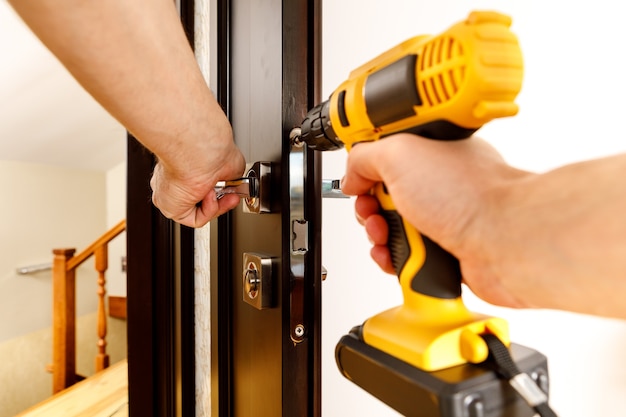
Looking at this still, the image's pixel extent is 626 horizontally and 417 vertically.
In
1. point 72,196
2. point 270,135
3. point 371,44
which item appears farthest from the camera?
point 72,196

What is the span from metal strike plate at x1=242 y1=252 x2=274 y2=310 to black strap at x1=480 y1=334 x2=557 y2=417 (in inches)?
11.5

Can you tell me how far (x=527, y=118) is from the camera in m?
0.92

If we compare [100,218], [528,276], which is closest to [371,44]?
[528,276]

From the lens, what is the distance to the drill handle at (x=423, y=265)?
36 centimetres

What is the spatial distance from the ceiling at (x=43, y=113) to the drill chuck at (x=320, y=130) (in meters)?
2.08

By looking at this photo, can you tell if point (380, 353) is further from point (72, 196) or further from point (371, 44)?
point (72, 196)

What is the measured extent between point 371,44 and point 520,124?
38cm

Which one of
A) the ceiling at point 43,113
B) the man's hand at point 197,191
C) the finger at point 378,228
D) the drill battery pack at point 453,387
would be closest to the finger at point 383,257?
the finger at point 378,228

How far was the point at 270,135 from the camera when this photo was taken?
539mm

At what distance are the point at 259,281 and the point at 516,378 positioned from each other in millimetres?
332

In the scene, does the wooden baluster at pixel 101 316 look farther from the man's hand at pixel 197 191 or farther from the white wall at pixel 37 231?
the man's hand at pixel 197 191

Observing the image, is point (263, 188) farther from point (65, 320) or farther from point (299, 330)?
point (65, 320)

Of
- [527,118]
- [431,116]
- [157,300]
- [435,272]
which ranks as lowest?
[157,300]

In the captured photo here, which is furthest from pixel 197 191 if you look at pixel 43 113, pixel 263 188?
pixel 43 113
